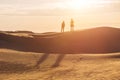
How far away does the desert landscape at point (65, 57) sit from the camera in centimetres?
1608

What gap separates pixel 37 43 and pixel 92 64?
11.0m

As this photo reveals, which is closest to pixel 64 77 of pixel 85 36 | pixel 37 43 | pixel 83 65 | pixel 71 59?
pixel 83 65

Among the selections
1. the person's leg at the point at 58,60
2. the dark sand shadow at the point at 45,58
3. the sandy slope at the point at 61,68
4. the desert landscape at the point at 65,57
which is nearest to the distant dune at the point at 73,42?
the desert landscape at the point at 65,57

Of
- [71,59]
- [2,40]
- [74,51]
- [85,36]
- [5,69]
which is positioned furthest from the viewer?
[85,36]

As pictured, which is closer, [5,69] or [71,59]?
[5,69]

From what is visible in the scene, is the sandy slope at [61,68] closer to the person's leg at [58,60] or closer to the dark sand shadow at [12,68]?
the dark sand shadow at [12,68]

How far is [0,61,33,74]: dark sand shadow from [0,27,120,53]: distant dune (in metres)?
6.73

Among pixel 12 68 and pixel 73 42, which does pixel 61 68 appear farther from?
pixel 73 42

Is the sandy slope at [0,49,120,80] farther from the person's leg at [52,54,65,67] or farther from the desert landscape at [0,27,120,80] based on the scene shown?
the person's leg at [52,54,65,67]

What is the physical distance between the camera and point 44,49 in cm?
2702

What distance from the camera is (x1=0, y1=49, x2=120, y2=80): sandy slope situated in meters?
15.6

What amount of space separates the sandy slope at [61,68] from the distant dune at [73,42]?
519 cm

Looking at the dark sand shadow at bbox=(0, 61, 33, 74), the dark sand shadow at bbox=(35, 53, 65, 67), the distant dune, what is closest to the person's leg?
the dark sand shadow at bbox=(35, 53, 65, 67)

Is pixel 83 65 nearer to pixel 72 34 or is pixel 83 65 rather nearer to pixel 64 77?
pixel 64 77
